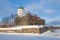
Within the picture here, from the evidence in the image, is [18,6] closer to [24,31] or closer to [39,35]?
[24,31]

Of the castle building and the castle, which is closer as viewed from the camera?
the castle

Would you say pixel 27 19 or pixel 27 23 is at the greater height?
pixel 27 19

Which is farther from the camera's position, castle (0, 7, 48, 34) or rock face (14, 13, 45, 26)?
rock face (14, 13, 45, 26)

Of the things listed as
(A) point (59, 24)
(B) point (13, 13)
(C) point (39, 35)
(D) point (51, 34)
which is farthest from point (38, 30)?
(B) point (13, 13)

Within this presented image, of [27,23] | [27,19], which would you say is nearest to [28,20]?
[27,19]

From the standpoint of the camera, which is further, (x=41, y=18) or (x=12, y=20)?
(x=12, y=20)

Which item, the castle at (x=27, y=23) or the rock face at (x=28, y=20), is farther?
the rock face at (x=28, y=20)

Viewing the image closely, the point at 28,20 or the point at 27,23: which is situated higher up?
the point at 28,20

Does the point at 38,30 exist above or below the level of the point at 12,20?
below

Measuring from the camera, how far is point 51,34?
767 centimetres

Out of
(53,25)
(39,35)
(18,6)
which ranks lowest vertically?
(39,35)

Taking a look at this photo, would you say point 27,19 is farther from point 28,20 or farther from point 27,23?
point 27,23

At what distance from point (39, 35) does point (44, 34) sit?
0.96 feet

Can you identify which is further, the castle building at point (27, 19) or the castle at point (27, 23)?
the castle building at point (27, 19)
